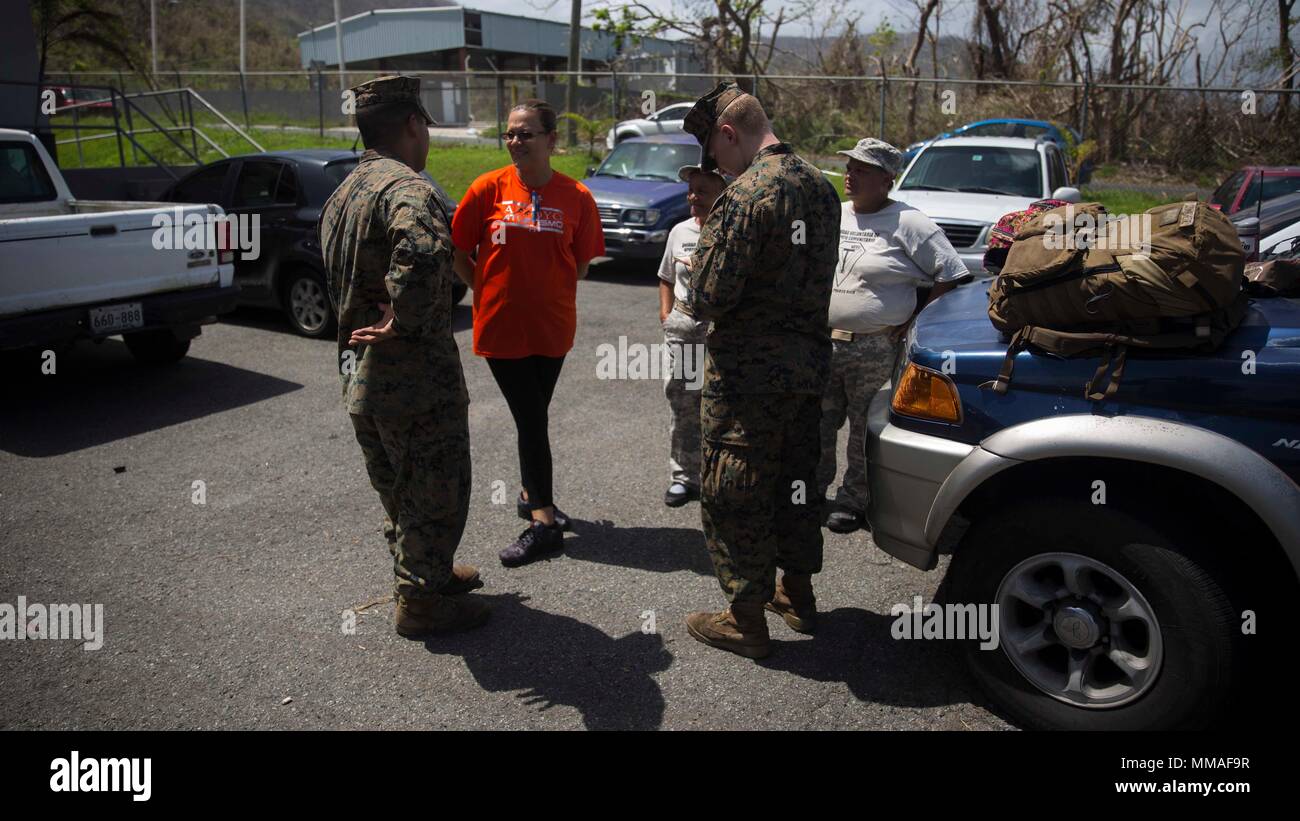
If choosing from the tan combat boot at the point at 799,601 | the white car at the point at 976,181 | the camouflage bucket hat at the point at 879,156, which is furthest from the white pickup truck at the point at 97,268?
the white car at the point at 976,181

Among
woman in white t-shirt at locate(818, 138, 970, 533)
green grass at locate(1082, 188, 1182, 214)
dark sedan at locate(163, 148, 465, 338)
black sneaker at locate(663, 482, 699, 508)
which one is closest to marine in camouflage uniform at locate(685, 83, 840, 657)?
woman in white t-shirt at locate(818, 138, 970, 533)

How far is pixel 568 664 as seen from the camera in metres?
3.59

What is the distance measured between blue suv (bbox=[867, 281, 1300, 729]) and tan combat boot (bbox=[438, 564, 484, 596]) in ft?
6.02

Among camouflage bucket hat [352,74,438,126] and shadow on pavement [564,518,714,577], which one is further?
shadow on pavement [564,518,714,577]

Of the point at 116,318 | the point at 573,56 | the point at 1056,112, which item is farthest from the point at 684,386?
the point at 573,56

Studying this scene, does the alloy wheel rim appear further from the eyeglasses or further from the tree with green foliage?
the tree with green foliage

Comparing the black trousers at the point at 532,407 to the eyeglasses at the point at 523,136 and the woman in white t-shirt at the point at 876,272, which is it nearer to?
the eyeglasses at the point at 523,136

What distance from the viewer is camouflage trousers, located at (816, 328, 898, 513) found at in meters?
4.54

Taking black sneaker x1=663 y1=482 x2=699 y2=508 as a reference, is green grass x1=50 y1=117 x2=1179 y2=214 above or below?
above

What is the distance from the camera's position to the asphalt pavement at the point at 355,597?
3.32 m
